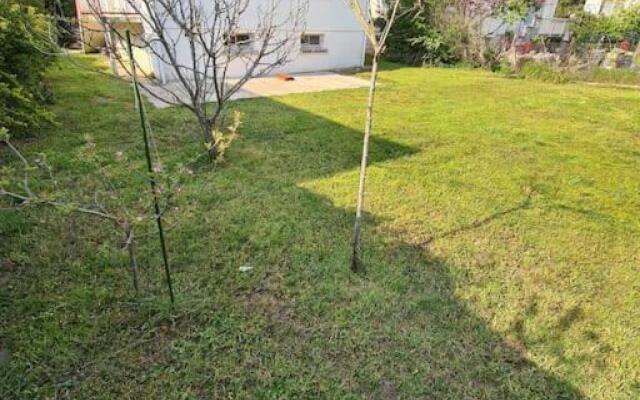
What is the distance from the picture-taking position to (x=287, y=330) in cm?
229

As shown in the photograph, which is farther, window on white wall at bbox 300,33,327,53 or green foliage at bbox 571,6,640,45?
green foliage at bbox 571,6,640,45

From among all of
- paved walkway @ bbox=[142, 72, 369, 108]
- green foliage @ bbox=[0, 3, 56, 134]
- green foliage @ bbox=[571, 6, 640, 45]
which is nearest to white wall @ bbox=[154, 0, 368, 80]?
paved walkway @ bbox=[142, 72, 369, 108]

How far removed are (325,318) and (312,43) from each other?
1111 centimetres

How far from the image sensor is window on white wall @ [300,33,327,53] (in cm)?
1169

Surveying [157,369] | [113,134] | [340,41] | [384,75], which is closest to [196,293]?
[157,369]

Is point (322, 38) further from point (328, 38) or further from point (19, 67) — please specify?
point (19, 67)

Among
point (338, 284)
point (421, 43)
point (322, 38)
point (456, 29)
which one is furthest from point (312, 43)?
point (338, 284)

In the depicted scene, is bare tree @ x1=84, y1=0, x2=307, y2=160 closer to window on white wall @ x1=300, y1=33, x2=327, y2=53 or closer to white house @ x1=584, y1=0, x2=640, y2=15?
window on white wall @ x1=300, y1=33, x2=327, y2=53

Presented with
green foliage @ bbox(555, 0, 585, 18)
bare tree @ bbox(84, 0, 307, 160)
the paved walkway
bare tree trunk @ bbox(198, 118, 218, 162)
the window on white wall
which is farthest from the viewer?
green foliage @ bbox(555, 0, 585, 18)

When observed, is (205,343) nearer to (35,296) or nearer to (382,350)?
(382,350)

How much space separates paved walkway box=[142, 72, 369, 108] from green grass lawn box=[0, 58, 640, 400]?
313cm

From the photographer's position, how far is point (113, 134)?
516cm

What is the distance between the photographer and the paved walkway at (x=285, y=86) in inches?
319

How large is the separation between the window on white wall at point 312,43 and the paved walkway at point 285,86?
881 millimetres
